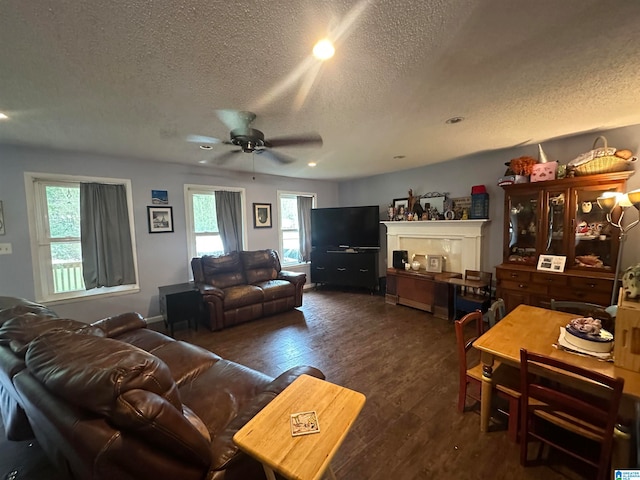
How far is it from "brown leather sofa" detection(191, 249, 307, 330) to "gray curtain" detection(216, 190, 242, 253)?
36cm

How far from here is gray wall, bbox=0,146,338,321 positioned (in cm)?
305

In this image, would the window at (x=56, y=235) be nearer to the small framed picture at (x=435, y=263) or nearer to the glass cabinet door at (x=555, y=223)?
the small framed picture at (x=435, y=263)

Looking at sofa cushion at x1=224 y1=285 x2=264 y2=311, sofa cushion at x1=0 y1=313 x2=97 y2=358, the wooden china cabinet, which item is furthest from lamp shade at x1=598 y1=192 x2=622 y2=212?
sofa cushion at x1=0 y1=313 x2=97 y2=358

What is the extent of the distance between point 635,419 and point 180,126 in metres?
3.68

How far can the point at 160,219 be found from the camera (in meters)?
4.06

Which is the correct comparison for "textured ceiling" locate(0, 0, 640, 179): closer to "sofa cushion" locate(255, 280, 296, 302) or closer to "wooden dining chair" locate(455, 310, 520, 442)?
"wooden dining chair" locate(455, 310, 520, 442)

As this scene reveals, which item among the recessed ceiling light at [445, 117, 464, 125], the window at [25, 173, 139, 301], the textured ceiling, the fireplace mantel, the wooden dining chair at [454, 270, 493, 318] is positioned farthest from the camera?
the fireplace mantel

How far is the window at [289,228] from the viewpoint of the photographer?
5.67 metres

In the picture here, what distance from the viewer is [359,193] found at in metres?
6.06

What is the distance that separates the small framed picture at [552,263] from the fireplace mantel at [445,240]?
0.87 metres

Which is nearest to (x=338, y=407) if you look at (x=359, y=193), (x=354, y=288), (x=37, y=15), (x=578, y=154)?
(x=37, y=15)

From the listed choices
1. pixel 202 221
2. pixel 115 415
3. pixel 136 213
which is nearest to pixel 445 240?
pixel 202 221

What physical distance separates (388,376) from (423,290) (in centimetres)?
199

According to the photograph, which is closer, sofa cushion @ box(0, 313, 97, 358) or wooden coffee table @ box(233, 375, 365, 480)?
wooden coffee table @ box(233, 375, 365, 480)
